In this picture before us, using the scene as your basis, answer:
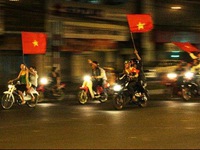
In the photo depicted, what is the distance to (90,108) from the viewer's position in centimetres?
1694

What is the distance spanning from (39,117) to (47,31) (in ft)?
35.9

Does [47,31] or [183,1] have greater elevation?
[183,1]

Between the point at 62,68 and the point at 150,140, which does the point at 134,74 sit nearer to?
the point at 150,140

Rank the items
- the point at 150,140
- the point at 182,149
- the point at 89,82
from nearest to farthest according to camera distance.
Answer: the point at 182,149 < the point at 150,140 < the point at 89,82

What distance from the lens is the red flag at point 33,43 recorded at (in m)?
22.0

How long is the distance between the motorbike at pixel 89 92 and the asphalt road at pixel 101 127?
1410 millimetres

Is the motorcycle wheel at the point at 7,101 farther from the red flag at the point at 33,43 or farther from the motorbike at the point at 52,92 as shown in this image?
the red flag at the point at 33,43

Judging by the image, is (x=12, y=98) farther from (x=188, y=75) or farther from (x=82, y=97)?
(x=188, y=75)

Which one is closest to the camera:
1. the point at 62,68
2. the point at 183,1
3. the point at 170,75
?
the point at 170,75

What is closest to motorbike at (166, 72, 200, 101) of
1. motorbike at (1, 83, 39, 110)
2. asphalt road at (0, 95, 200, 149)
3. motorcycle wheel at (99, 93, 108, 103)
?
asphalt road at (0, 95, 200, 149)

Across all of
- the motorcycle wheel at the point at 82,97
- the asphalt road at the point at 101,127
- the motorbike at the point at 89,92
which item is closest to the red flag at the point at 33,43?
the motorbike at the point at 89,92

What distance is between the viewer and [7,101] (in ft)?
55.5

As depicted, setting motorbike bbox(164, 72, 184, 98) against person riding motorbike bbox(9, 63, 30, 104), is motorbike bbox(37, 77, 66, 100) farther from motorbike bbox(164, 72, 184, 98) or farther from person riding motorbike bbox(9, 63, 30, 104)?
motorbike bbox(164, 72, 184, 98)

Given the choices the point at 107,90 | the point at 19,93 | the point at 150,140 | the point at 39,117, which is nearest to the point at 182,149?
the point at 150,140
